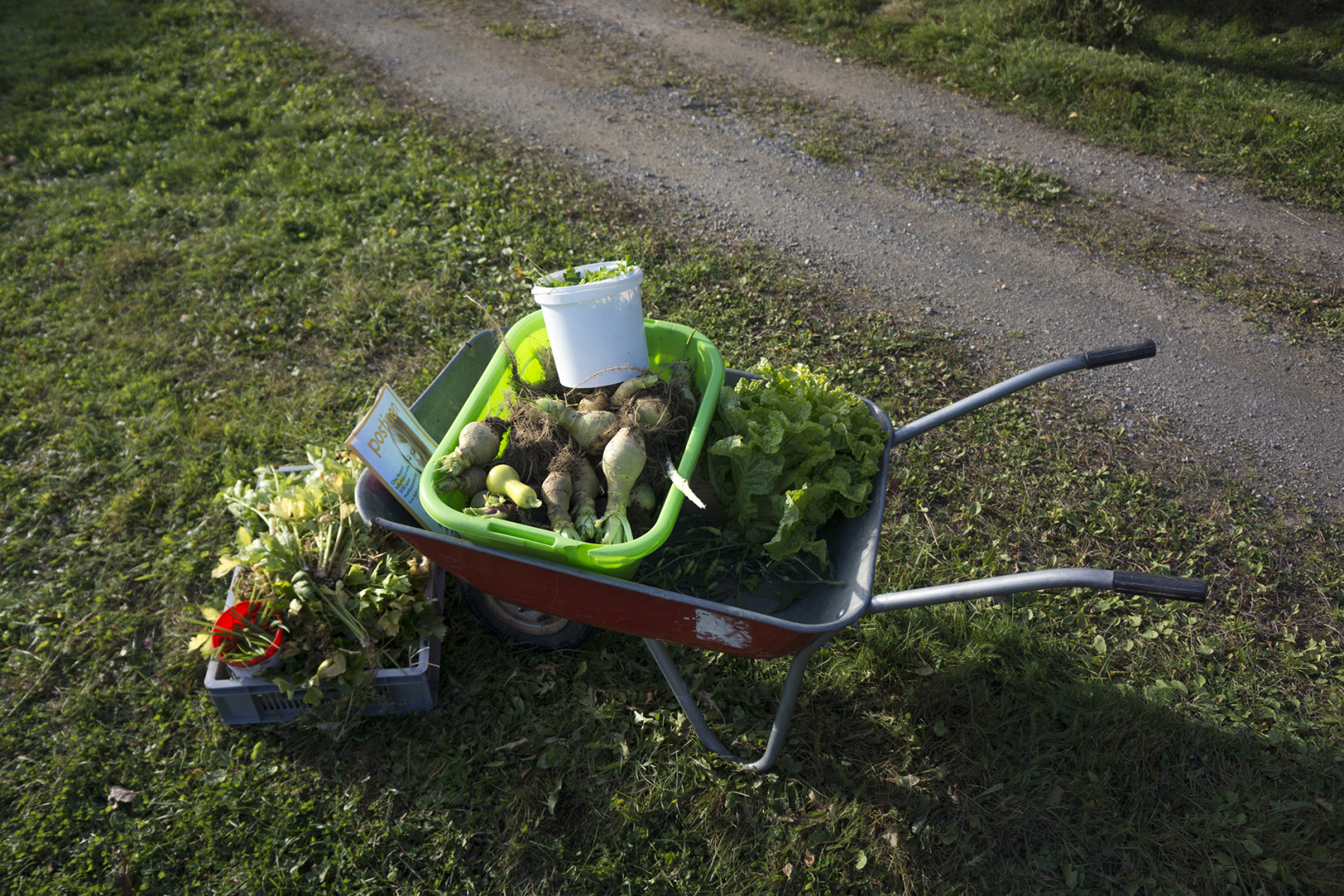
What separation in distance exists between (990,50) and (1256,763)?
21.7 ft

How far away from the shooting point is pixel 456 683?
123 inches

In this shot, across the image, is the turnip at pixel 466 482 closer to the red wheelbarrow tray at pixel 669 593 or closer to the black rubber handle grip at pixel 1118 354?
the red wheelbarrow tray at pixel 669 593

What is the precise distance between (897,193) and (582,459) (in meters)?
4.41

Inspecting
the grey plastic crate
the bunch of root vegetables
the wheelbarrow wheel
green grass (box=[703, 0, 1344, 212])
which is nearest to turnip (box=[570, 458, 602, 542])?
the bunch of root vegetables

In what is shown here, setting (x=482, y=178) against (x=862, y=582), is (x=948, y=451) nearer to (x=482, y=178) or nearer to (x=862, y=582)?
(x=862, y=582)

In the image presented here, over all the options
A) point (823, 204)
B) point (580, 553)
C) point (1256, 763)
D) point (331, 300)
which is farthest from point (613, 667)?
point (823, 204)

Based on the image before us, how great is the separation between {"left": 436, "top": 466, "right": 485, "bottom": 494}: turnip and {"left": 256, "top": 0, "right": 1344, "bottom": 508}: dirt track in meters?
3.43

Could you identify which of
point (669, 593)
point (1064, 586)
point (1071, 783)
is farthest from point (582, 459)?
point (1071, 783)

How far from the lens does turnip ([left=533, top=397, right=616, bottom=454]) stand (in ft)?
8.25

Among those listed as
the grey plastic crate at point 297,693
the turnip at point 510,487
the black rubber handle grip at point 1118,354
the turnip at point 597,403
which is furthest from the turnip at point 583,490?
the black rubber handle grip at point 1118,354

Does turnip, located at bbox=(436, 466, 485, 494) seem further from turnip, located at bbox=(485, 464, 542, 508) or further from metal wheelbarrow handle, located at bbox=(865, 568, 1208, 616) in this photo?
metal wheelbarrow handle, located at bbox=(865, 568, 1208, 616)

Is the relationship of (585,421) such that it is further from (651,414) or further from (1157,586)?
(1157,586)

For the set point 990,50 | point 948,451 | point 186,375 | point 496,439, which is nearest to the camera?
point 496,439

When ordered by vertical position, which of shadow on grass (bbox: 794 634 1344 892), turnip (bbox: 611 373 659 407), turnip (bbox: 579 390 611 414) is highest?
turnip (bbox: 611 373 659 407)
